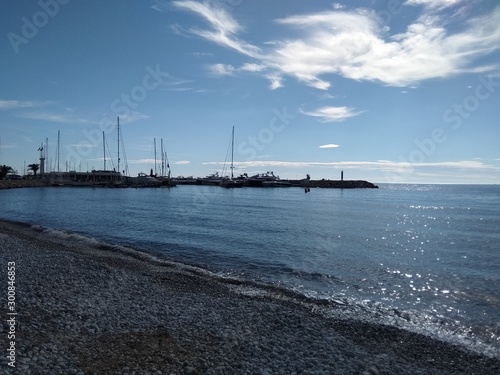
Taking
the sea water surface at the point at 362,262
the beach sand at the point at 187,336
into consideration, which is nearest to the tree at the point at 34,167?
the sea water surface at the point at 362,262

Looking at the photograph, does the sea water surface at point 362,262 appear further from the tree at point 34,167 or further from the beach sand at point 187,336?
the tree at point 34,167

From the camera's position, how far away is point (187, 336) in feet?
29.0

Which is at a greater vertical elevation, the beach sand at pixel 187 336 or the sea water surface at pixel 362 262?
the beach sand at pixel 187 336

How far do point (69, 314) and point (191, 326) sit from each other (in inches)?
123

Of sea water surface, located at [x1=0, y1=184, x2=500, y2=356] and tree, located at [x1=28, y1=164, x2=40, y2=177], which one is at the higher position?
tree, located at [x1=28, y1=164, x2=40, y2=177]

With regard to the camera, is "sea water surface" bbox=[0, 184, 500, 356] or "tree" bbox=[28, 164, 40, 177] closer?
Answer: "sea water surface" bbox=[0, 184, 500, 356]

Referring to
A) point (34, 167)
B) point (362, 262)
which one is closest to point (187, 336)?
point (362, 262)

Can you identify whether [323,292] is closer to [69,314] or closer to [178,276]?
[178,276]

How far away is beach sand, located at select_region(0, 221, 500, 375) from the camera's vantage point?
730 centimetres

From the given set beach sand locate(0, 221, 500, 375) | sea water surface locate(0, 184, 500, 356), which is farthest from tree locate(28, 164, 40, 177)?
beach sand locate(0, 221, 500, 375)

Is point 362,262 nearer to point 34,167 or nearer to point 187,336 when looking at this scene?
point 187,336

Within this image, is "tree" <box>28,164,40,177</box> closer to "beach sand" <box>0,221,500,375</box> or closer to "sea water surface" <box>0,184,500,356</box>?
"sea water surface" <box>0,184,500,356</box>

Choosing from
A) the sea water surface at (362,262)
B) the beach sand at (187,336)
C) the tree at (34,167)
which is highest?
the tree at (34,167)

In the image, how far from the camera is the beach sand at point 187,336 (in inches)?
287
